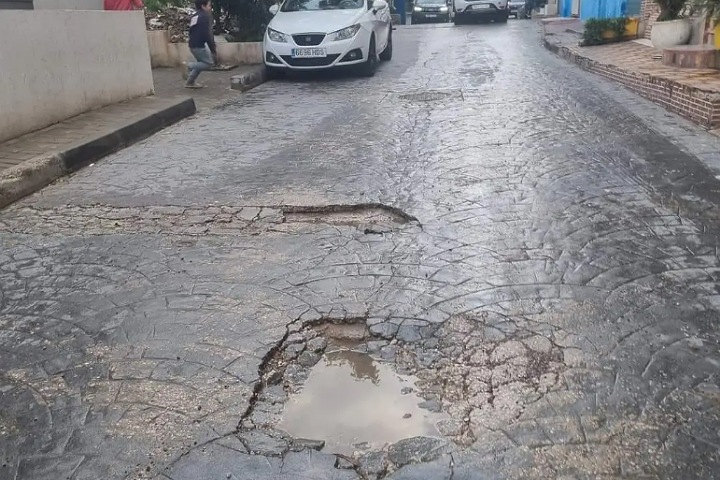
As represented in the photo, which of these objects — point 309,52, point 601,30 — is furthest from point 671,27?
point 309,52

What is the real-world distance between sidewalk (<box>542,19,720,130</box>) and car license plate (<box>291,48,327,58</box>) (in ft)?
15.7

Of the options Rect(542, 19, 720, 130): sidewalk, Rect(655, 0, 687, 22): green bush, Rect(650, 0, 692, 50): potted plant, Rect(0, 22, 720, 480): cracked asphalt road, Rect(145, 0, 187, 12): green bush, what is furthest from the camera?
Rect(145, 0, 187, 12): green bush

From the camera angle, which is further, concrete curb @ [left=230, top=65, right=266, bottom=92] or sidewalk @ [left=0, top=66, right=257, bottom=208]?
concrete curb @ [left=230, top=65, right=266, bottom=92]

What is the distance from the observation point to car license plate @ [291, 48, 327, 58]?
40.2 ft

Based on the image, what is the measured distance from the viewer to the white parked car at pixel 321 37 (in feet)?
40.4

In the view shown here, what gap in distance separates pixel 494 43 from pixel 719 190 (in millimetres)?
12801

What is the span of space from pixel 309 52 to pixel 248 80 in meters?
1.17

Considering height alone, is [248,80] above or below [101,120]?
above

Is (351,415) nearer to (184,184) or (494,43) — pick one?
(184,184)

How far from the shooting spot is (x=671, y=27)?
39.4 feet

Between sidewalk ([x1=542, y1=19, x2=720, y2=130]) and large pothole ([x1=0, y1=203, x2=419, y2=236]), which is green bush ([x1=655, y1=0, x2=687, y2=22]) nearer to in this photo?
sidewalk ([x1=542, y1=19, x2=720, y2=130])

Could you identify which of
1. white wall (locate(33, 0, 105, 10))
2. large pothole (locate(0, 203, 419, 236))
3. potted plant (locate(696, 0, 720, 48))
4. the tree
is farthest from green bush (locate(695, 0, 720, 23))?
white wall (locate(33, 0, 105, 10))

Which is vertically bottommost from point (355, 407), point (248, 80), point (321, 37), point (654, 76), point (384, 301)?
point (355, 407)

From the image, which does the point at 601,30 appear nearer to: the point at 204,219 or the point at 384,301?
the point at 204,219
